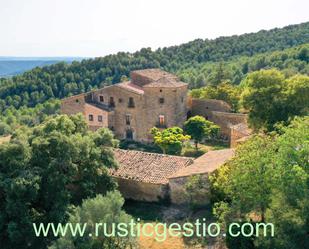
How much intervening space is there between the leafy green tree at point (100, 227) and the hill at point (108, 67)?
71.5 meters

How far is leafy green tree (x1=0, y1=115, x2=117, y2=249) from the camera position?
21.7 metres

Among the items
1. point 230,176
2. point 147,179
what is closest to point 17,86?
point 147,179

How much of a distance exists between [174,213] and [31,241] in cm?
833

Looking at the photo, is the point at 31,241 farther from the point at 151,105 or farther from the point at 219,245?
the point at 151,105

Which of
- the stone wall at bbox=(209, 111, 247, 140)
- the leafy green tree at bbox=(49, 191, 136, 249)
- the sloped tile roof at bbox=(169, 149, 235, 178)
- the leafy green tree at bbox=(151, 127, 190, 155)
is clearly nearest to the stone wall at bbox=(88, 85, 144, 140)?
the leafy green tree at bbox=(151, 127, 190, 155)

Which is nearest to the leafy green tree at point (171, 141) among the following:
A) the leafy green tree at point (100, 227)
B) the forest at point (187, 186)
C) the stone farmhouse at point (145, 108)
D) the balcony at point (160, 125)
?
the forest at point (187, 186)

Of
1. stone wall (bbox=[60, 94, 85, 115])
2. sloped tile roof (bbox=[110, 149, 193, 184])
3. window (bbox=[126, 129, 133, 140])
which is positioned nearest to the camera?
sloped tile roof (bbox=[110, 149, 193, 184])

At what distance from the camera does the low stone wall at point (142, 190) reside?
87.1 ft

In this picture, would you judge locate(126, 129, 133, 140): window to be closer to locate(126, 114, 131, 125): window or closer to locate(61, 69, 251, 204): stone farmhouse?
locate(61, 69, 251, 204): stone farmhouse

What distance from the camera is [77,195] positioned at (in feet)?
82.1

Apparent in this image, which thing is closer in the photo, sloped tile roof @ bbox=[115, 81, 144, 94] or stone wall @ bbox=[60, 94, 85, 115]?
sloped tile roof @ bbox=[115, 81, 144, 94]

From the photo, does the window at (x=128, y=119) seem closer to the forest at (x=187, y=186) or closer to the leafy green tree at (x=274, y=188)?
the forest at (x=187, y=186)

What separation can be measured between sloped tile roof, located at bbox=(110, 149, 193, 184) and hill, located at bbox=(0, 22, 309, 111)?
6143 cm

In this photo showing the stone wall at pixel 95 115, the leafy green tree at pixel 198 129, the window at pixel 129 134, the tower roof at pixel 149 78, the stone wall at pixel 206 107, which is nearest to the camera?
the leafy green tree at pixel 198 129
